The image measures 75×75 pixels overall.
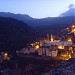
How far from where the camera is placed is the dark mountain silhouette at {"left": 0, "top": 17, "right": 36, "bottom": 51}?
24228 millimetres

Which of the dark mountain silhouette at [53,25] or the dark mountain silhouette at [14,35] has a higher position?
the dark mountain silhouette at [53,25]

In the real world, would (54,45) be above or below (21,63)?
above

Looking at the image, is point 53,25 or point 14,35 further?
point 53,25

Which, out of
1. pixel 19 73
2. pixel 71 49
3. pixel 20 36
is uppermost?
pixel 20 36

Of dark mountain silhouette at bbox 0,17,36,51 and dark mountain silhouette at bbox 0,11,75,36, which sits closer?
dark mountain silhouette at bbox 0,17,36,51

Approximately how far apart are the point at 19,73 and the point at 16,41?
45.5 feet

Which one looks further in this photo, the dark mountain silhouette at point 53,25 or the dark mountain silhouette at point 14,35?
the dark mountain silhouette at point 53,25

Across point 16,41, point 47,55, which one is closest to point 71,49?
point 47,55

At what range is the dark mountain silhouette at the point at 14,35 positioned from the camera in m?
24.2

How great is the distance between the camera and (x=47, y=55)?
18.3 meters

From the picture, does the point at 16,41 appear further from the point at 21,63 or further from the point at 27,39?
the point at 21,63

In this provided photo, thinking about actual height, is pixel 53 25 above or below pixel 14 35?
above

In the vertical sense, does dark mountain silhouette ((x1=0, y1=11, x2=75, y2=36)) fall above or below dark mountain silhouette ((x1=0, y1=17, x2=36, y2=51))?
above

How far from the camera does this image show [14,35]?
29.6 metres
